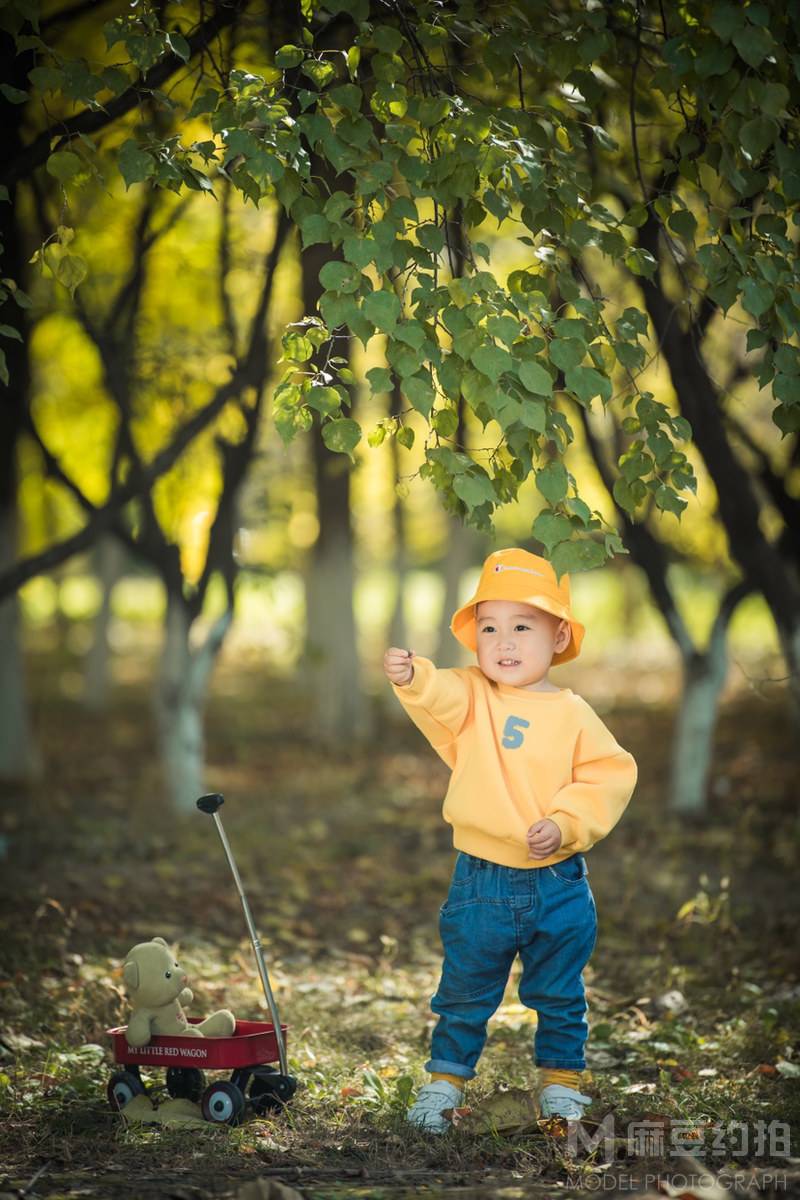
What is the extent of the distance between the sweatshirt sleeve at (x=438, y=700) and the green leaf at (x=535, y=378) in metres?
0.86

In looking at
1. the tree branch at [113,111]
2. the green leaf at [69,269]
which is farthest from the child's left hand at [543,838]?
the tree branch at [113,111]

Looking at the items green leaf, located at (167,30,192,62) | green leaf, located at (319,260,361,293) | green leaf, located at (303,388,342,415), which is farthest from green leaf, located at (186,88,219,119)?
green leaf, located at (303,388,342,415)

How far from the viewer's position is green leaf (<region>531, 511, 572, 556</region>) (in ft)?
11.7

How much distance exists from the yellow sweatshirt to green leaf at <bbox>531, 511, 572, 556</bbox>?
46cm

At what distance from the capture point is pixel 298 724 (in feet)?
43.5

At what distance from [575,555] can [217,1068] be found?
1.88 metres

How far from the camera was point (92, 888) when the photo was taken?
6871 millimetres

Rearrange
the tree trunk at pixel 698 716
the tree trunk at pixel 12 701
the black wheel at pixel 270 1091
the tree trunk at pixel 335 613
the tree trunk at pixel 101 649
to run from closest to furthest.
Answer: the black wheel at pixel 270 1091 → the tree trunk at pixel 698 716 → the tree trunk at pixel 12 701 → the tree trunk at pixel 335 613 → the tree trunk at pixel 101 649

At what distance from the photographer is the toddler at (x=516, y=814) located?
3725 millimetres

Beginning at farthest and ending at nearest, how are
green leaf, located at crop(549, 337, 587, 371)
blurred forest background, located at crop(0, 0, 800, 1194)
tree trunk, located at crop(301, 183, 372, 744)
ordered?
tree trunk, located at crop(301, 183, 372, 744) < blurred forest background, located at crop(0, 0, 800, 1194) < green leaf, located at crop(549, 337, 587, 371)

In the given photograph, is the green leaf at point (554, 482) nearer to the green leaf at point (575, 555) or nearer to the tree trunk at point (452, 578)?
the green leaf at point (575, 555)

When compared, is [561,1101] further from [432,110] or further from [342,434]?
[432,110]

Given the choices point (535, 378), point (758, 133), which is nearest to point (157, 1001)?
point (535, 378)

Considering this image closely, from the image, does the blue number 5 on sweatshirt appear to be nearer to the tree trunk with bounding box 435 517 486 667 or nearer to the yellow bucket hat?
the yellow bucket hat
